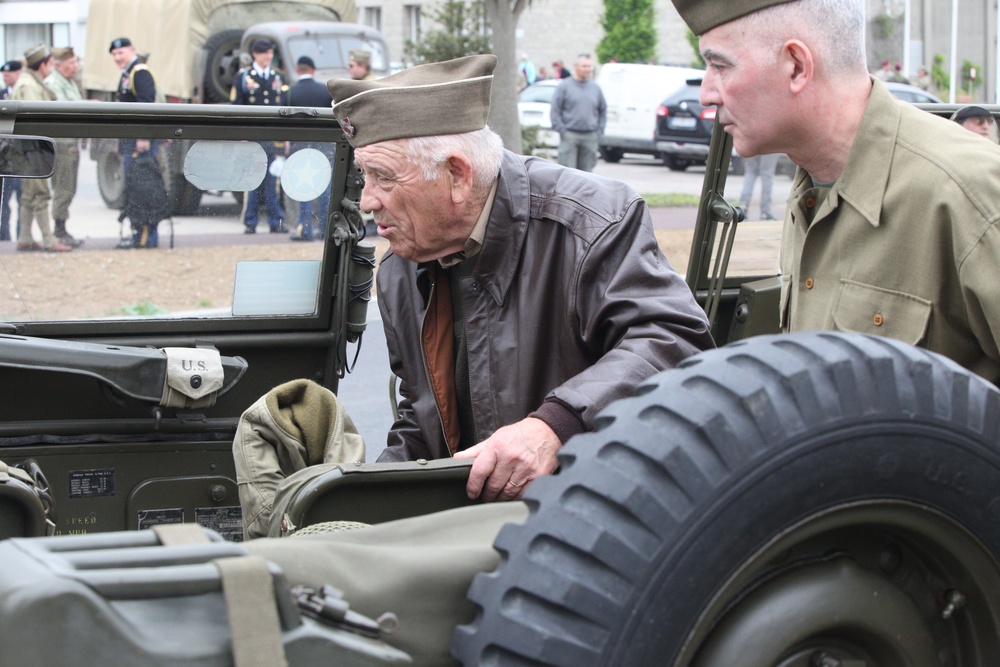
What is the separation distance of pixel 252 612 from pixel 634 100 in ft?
73.0

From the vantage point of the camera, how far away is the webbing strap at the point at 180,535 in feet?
4.07

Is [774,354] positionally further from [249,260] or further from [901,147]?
[249,260]

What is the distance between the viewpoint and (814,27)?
2.04 metres

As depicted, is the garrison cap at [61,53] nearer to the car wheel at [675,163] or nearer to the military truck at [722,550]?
the car wheel at [675,163]

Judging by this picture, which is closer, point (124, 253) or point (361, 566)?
point (361, 566)

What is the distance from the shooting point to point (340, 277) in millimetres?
3600

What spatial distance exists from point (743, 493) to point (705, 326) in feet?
4.41

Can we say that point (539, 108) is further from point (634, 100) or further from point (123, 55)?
point (123, 55)

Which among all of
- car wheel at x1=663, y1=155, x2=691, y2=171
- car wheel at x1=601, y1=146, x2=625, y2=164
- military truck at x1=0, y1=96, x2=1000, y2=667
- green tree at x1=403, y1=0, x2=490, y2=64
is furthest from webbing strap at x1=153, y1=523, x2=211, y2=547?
car wheel at x1=601, y1=146, x2=625, y2=164

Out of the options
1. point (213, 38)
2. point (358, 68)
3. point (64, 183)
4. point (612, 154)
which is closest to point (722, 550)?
point (64, 183)

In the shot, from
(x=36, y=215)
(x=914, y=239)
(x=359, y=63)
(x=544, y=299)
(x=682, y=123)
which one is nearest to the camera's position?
(x=914, y=239)

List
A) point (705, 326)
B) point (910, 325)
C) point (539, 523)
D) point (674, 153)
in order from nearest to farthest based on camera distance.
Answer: point (539, 523), point (910, 325), point (705, 326), point (674, 153)

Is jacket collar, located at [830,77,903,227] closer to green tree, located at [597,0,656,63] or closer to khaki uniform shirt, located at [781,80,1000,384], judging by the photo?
khaki uniform shirt, located at [781,80,1000,384]

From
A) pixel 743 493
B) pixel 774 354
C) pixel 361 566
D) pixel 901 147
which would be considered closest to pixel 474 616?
pixel 361 566
